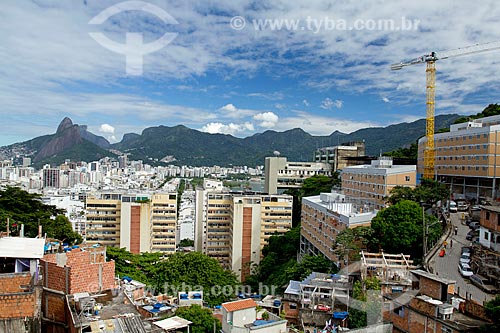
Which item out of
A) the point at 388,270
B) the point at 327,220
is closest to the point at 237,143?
the point at 327,220

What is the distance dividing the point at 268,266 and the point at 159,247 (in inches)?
293

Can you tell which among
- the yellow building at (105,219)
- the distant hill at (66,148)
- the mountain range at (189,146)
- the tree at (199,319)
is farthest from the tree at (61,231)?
the distant hill at (66,148)

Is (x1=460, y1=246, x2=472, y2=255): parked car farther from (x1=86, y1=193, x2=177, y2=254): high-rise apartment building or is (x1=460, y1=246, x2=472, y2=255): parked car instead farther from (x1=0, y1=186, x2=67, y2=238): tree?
(x1=86, y1=193, x2=177, y2=254): high-rise apartment building

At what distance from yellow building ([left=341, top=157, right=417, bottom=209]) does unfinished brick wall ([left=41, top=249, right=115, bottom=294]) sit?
11.0 meters

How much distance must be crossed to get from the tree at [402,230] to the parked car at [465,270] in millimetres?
1520

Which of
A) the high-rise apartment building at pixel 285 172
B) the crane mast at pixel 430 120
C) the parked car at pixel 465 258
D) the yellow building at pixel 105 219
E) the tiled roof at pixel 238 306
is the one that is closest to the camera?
the tiled roof at pixel 238 306

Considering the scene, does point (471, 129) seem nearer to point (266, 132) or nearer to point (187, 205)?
A: point (187, 205)

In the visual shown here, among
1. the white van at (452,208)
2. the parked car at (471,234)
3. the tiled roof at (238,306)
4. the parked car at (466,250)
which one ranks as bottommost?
the tiled roof at (238,306)

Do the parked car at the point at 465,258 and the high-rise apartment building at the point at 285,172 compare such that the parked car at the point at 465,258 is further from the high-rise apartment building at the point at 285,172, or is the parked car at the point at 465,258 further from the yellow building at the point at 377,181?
the high-rise apartment building at the point at 285,172

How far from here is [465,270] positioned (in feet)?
28.7

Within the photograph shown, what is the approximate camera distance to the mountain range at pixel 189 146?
77.1 m

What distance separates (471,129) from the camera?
17.2 metres

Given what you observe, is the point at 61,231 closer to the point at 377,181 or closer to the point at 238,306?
the point at 238,306

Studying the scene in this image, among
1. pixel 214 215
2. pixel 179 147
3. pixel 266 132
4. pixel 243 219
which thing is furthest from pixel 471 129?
pixel 179 147
